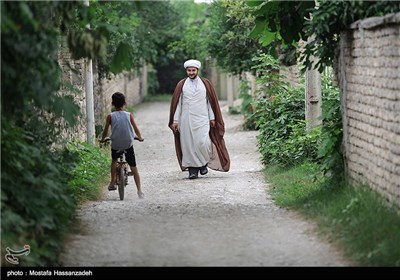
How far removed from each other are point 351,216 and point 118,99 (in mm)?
4117

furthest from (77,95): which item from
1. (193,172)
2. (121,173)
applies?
(121,173)

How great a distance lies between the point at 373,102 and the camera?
954cm

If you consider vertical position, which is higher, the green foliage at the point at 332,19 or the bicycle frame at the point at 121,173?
the green foliage at the point at 332,19

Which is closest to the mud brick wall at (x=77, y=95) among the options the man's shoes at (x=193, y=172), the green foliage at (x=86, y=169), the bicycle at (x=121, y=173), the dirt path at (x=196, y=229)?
the green foliage at (x=86, y=169)

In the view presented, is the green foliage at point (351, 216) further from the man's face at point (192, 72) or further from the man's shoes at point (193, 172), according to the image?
the man's face at point (192, 72)

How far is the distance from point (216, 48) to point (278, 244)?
1616 centimetres

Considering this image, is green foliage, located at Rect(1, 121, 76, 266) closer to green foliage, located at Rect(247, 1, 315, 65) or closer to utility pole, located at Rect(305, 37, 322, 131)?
green foliage, located at Rect(247, 1, 315, 65)

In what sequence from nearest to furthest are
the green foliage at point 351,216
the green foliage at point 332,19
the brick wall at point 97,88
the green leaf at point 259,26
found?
the green foliage at point 351,216 → the green foliage at point 332,19 → the green leaf at point 259,26 → the brick wall at point 97,88

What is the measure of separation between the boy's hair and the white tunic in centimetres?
279

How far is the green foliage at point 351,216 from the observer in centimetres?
768

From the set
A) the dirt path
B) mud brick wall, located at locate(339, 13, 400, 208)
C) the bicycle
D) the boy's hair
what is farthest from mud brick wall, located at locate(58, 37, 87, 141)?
mud brick wall, located at locate(339, 13, 400, 208)

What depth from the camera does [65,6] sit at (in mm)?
8641

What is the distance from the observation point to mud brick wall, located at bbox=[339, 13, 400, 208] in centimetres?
866
